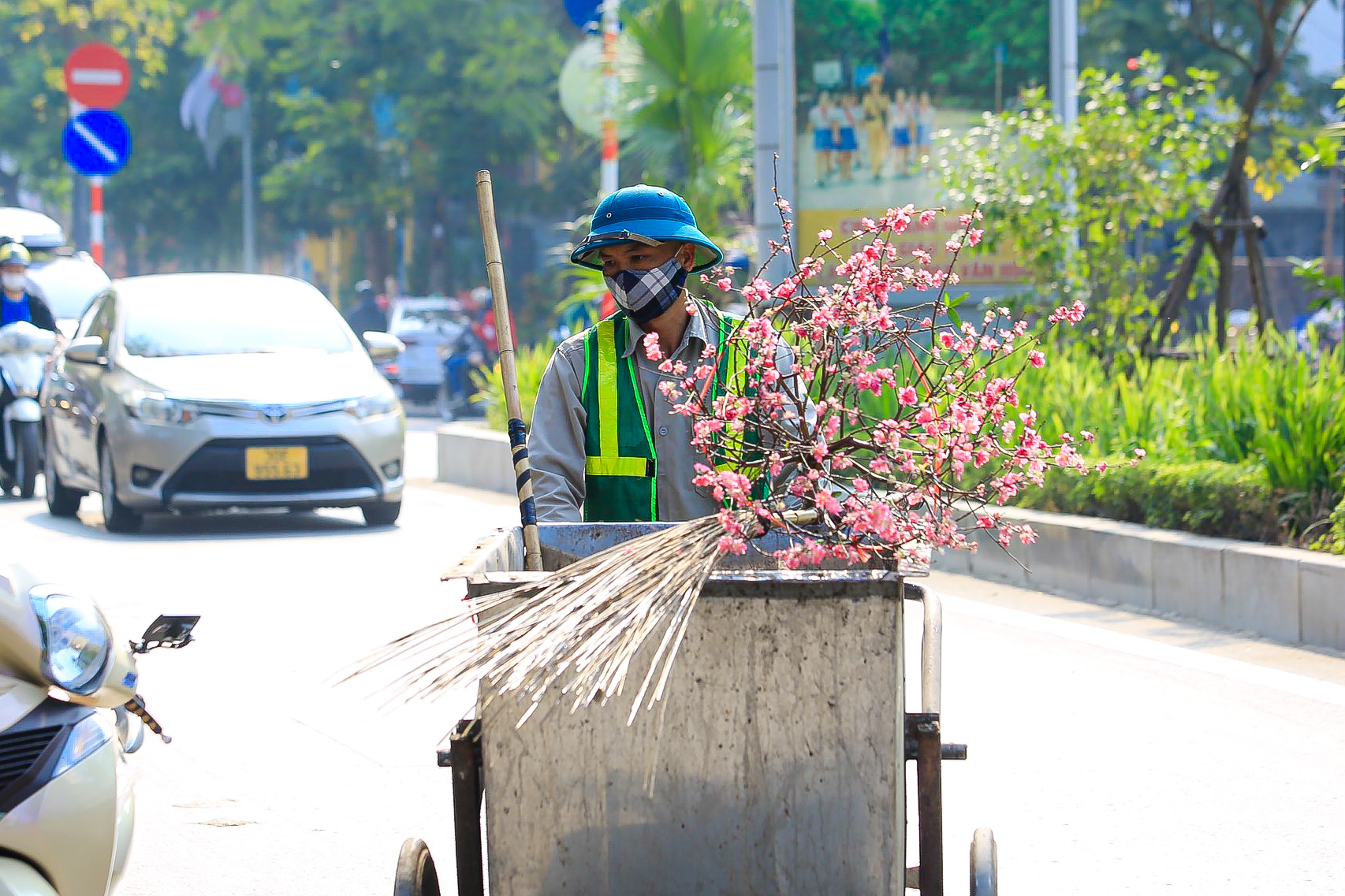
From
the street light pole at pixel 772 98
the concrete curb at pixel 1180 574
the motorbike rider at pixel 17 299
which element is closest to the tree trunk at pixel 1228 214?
the concrete curb at pixel 1180 574

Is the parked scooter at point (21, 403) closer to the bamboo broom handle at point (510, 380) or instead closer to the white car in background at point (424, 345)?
the bamboo broom handle at point (510, 380)

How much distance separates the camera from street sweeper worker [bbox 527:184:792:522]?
153 inches

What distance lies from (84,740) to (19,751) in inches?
5.2

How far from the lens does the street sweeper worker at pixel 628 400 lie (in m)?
3.88

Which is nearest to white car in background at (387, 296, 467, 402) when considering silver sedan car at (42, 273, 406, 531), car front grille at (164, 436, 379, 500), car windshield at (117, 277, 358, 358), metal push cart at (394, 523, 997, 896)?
car windshield at (117, 277, 358, 358)

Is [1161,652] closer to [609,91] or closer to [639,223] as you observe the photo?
[639,223]

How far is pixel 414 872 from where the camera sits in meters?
3.46

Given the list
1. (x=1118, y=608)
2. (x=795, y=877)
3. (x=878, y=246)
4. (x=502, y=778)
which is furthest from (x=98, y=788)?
Answer: (x=1118, y=608)

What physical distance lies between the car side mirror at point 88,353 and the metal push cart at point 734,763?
9.12m

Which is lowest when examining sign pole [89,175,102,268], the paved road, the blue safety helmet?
the paved road

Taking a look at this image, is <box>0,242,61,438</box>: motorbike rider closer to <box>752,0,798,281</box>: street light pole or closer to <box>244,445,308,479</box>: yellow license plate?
<box>244,445,308,479</box>: yellow license plate

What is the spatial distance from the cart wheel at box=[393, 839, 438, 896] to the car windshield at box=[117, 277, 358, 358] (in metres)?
8.61

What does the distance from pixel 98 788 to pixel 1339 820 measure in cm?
340

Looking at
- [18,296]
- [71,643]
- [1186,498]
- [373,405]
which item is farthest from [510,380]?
[18,296]
